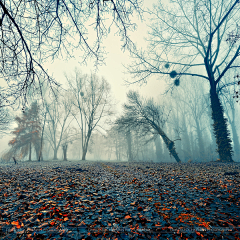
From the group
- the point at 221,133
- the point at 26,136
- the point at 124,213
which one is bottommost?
the point at 124,213

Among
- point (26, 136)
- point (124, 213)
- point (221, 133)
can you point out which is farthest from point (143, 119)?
point (26, 136)

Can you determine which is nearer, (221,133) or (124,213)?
(124,213)

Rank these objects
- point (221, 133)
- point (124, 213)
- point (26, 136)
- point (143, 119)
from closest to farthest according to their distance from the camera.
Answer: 1. point (124, 213)
2. point (221, 133)
3. point (143, 119)
4. point (26, 136)

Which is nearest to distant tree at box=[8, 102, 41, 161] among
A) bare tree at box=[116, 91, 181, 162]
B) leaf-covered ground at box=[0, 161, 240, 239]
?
bare tree at box=[116, 91, 181, 162]

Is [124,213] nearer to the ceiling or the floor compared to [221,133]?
nearer to the floor

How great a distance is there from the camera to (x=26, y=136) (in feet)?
64.0

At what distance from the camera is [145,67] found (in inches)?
376

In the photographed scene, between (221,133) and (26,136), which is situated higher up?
(26,136)

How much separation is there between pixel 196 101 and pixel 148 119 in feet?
63.5

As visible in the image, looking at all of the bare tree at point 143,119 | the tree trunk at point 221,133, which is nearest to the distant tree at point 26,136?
the bare tree at point 143,119

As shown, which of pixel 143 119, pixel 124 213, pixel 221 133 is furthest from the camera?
pixel 143 119

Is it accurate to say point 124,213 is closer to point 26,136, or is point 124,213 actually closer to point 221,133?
point 221,133

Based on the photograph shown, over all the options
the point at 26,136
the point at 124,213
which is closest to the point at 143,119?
the point at 124,213

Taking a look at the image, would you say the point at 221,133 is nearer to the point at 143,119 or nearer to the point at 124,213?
the point at 143,119
